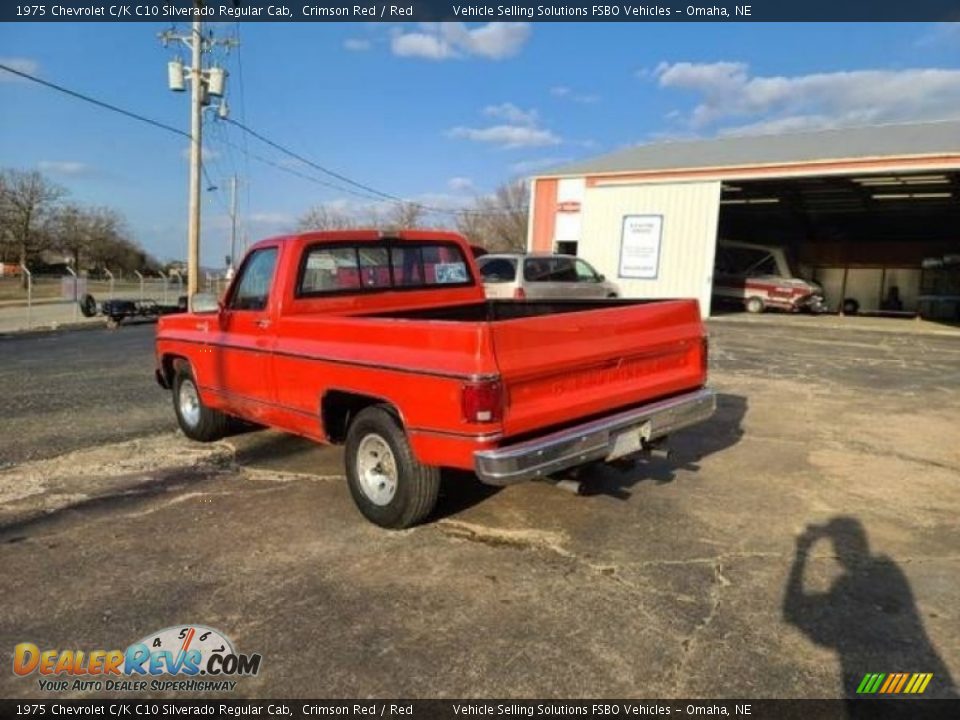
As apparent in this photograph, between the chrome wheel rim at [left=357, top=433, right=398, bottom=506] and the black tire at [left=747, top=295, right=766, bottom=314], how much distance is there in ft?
75.6

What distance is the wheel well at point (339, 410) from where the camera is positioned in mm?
4754

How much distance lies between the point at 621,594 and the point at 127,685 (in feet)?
7.59

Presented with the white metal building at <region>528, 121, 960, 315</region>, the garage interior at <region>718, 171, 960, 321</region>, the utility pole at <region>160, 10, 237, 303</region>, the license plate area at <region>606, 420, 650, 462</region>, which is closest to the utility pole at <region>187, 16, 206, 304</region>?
the utility pole at <region>160, 10, 237, 303</region>

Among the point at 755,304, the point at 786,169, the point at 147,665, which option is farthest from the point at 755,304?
the point at 147,665

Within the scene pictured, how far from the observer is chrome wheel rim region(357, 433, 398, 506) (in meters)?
4.48

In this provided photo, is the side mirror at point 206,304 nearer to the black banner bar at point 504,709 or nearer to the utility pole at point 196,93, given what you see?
the black banner bar at point 504,709

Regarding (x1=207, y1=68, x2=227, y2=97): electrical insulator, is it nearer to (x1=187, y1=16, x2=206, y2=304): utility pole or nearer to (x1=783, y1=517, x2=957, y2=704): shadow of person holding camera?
(x1=187, y1=16, x2=206, y2=304): utility pole

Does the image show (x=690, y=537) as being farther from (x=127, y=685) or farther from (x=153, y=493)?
(x=153, y=493)

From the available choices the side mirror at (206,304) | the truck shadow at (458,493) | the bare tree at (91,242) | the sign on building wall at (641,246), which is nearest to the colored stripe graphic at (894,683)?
the truck shadow at (458,493)

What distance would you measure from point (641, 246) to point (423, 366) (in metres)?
19.9

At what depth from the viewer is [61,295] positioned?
32312mm

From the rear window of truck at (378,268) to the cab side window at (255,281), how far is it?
1.02 feet

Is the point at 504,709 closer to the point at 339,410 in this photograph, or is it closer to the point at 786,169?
the point at 339,410

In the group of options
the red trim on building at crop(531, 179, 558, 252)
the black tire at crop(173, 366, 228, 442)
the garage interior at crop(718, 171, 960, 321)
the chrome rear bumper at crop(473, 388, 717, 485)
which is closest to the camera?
the chrome rear bumper at crop(473, 388, 717, 485)
